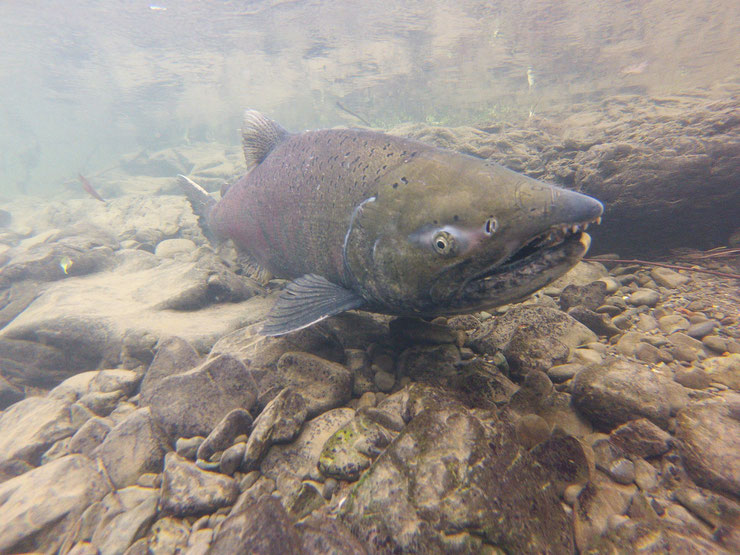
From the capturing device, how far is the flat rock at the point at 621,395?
1533 mm

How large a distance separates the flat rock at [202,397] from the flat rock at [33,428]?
125 centimetres

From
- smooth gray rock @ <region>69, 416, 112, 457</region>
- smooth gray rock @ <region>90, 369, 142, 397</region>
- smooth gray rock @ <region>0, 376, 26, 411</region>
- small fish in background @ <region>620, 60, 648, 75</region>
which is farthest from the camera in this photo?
small fish in background @ <region>620, 60, 648, 75</region>

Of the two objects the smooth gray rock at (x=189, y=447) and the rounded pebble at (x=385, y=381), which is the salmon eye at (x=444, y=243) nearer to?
the rounded pebble at (x=385, y=381)

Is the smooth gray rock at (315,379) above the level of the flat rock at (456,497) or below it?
below

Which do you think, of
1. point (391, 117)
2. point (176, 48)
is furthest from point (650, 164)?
point (176, 48)

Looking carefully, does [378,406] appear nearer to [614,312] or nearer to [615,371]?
[615,371]

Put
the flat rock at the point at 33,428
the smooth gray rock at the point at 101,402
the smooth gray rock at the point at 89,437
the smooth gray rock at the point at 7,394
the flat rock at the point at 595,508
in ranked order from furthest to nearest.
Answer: the smooth gray rock at the point at 7,394 < the smooth gray rock at the point at 101,402 < the flat rock at the point at 33,428 < the smooth gray rock at the point at 89,437 < the flat rock at the point at 595,508

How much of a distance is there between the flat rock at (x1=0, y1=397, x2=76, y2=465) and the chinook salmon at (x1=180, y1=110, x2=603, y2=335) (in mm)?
2171

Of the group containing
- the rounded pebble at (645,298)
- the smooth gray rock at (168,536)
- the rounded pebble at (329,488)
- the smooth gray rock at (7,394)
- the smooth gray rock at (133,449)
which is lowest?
the smooth gray rock at (7,394)

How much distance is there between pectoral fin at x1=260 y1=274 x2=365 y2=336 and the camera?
7.38 ft

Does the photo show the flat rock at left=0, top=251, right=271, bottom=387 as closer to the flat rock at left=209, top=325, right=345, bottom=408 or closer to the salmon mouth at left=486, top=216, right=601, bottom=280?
the flat rock at left=209, top=325, right=345, bottom=408

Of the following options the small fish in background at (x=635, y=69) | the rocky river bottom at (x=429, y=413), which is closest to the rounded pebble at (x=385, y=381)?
the rocky river bottom at (x=429, y=413)

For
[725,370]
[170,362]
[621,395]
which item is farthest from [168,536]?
[725,370]

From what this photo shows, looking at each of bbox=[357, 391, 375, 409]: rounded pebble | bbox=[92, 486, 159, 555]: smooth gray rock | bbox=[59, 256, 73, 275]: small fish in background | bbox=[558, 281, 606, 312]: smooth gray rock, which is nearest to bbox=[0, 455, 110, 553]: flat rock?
bbox=[92, 486, 159, 555]: smooth gray rock
